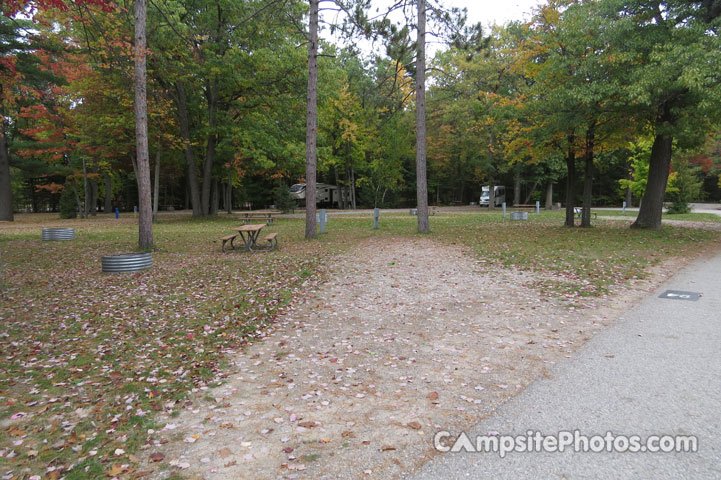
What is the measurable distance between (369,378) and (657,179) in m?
15.3

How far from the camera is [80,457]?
2.83m

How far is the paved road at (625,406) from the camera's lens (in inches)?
103

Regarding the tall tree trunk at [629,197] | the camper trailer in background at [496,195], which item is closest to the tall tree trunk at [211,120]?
the camper trailer in background at [496,195]

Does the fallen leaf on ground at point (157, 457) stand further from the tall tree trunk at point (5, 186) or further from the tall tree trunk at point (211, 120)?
the tall tree trunk at point (5, 186)

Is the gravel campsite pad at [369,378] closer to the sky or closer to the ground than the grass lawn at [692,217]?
closer to the ground

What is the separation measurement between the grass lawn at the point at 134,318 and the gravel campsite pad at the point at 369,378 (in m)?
0.40

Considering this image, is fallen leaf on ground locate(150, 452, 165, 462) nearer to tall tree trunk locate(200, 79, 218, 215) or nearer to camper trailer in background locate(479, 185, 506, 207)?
tall tree trunk locate(200, 79, 218, 215)

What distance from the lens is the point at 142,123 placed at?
34.8 ft

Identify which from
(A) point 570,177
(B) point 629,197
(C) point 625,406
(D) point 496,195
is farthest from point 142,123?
(B) point 629,197

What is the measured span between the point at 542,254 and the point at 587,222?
7680 millimetres

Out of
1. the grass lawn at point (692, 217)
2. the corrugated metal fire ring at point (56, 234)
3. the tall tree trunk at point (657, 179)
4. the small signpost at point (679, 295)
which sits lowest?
the small signpost at point (679, 295)

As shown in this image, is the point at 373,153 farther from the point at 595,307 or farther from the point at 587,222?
the point at 595,307

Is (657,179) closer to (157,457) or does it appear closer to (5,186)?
(157,457)

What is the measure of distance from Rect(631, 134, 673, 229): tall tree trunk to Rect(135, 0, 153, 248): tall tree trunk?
1597cm
